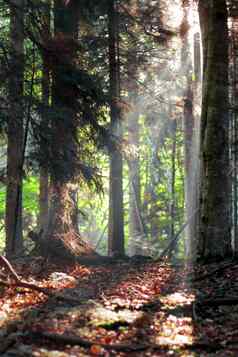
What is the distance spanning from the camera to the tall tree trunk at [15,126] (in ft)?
31.7

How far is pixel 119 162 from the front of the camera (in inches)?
544

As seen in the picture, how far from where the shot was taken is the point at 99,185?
11656 mm

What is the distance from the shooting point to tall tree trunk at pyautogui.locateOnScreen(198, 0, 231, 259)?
981 centimetres

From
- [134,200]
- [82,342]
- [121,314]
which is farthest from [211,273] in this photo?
[134,200]

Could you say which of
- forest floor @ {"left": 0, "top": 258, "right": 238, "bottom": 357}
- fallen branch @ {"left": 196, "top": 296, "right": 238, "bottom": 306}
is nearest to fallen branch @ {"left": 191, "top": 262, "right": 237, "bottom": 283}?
forest floor @ {"left": 0, "top": 258, "right": 238, "bottom": 357}

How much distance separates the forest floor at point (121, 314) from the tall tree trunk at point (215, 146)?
2.31ft

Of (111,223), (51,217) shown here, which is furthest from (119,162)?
(51,217)

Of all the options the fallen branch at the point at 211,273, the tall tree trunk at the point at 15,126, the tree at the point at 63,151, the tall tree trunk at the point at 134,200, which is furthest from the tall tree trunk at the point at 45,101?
the tall tree trunk at the point at 134,200

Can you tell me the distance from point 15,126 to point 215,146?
167 inches

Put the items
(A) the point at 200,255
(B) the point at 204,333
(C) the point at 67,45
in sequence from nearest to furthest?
(B) the point at 204,333 → (A) the point at 200,255 → (C) the point at 67,45

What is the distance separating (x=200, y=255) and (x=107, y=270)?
2115 mm

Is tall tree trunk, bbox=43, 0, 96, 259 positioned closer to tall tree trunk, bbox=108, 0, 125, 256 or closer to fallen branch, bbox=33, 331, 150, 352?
tall tree trunk, bbox=108, 0, 125, 256

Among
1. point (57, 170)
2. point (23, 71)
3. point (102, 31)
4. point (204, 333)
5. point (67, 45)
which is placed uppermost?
point (102, 31)

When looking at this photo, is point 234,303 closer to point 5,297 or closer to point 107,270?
point 5,297
